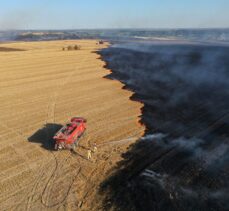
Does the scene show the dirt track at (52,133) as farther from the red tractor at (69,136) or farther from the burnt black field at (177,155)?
the burnt black field at (177,155)

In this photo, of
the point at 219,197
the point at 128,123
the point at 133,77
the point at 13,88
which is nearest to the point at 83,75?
the point at 133,77

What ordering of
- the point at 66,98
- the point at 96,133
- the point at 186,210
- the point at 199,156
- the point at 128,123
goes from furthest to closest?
the point at 66,98 → the point at 128,123 → the point at 96,133 → the point at 199,156 → the point at 186,210

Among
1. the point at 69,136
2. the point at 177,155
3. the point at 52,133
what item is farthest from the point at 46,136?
the point at 177,155

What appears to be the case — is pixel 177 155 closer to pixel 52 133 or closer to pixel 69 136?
Result: pixel 69 136

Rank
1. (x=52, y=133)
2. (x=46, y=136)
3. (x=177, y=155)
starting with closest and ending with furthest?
(x=177, y=155) → (x=46, y=136) → (x=52, y=133)

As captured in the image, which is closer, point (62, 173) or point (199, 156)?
point (62, 173)

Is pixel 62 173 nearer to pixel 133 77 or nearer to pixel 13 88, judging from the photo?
pixel 13 88

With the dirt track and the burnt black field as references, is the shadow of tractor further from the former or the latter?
the burnt black field

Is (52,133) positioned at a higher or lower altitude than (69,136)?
lower
